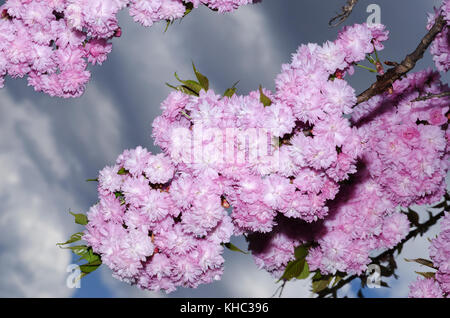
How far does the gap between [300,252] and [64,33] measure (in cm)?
202

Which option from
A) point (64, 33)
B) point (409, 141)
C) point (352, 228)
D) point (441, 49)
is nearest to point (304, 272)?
point (352, 228)

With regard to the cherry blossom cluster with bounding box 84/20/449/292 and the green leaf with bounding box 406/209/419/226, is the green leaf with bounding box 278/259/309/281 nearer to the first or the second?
the cherry blossom cluster with bounding box 84/20/449/292

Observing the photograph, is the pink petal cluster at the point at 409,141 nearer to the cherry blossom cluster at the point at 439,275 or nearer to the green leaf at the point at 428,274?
the cherry blossom cluster at the point at 439,275

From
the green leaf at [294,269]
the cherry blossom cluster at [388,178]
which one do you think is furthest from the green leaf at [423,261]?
the green leaf at [294,269]

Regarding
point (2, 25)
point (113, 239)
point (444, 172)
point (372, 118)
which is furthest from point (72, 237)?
point (444, 172)

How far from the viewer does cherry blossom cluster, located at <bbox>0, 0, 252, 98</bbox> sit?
2825mm

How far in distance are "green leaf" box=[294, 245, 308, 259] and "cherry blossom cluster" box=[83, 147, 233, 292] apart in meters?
0.53

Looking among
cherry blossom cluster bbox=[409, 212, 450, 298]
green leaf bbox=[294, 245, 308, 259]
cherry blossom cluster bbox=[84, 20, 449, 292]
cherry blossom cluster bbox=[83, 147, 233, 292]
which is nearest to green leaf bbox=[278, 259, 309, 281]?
green leaf bbox=[294, 245, 308, 259]

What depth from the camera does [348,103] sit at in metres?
2.21

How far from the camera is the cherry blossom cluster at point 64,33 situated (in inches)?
111

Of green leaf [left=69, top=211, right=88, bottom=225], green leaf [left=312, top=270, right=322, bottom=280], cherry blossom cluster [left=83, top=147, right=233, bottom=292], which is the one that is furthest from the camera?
green leaf [left=312, top=270, right=322, bottom=280]

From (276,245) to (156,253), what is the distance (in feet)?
2.75

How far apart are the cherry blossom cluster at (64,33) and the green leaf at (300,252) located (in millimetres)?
1544
